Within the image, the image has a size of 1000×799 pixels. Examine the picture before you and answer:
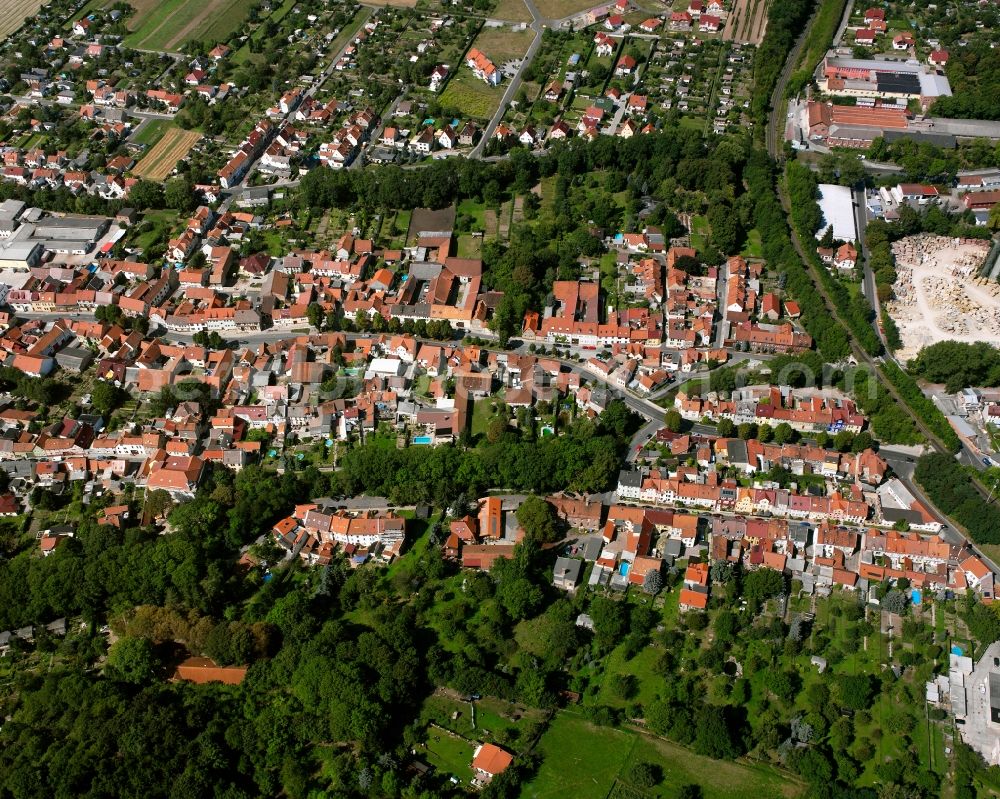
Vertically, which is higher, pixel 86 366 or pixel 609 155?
pixel 609 155

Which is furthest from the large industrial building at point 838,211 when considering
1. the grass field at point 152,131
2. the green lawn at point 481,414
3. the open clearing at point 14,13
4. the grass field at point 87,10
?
the open clearing at point 14,13

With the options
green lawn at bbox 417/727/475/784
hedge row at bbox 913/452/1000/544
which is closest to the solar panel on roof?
hedge row at bbox 913/452/1000/544

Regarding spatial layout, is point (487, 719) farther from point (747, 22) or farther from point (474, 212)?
point (747, 22)

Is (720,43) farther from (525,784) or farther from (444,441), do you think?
(525,784)

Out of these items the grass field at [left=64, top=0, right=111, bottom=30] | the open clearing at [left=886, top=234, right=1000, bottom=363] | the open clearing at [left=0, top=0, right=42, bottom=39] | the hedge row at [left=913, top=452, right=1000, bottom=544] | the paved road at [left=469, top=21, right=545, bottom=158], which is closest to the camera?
the hedge row at [left=913, top=452, right=1000, bottom=544]

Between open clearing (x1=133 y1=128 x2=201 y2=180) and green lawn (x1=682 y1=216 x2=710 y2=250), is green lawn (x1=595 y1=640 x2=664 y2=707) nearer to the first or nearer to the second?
green lawn (x1=682 y1=216 x2=710 y2=250)

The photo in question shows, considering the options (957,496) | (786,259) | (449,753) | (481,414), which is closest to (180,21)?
(481,414)

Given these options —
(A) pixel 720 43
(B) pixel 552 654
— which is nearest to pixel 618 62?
(A) pixel 720 43
